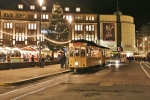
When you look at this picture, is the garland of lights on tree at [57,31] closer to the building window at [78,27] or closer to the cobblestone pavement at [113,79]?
the building window at [78,27]

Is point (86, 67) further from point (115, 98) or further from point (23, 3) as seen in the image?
point (23, 3)

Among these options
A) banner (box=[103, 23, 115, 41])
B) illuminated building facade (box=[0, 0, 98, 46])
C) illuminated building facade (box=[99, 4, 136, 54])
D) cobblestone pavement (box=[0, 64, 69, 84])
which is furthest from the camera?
illuminated building facade (box=[99, 4, 136, 54])

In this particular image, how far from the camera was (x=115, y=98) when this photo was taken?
39.2 feet

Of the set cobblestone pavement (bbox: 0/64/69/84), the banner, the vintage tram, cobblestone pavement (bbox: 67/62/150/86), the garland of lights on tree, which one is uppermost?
the banner

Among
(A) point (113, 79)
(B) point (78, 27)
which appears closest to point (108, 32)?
(B) point (78, 27)

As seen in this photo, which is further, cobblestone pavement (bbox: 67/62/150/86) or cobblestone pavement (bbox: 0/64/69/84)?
cobblestone pavement (bbox: 0/64/69/84)

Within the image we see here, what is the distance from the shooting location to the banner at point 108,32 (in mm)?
106625

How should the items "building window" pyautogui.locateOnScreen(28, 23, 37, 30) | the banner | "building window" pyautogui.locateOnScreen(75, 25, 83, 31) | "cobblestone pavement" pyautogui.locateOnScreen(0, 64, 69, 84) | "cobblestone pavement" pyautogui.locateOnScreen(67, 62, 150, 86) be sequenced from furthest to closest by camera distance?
1. the banner
2. "building window" pyautogui.locateOnScreen(75, 25, 83, 31)
3. "building window" pyautogui.locateOnScreen(28, 23, 37, 30)
4. "cobblestone pavement" pyautogui.locateOnScreen(0, 64, 69, 84)
5. "cobblestone pavement" pyautogui.locateOnScreen(67, 62, 150, 86)

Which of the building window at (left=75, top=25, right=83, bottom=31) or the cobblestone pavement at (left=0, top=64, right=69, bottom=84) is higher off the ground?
the building window at (left=75, top=25, right=83, bottom=31)

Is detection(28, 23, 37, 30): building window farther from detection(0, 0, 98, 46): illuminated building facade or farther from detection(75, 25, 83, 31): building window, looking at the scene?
detection(75, 25, 83, 31): building window

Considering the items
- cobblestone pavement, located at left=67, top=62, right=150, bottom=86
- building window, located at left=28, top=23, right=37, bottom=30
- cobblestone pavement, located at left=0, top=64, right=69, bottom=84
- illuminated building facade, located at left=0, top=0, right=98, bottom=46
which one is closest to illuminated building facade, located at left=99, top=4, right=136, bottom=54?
illuminated building facade, located at left=0, top=0, right=98, bottom=46

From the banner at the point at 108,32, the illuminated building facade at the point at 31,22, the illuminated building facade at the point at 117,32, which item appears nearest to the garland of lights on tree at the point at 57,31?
the illuminated building facade at the point at 31,22

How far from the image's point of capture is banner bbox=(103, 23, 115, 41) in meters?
107

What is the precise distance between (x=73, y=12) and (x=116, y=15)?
19.9 meters
